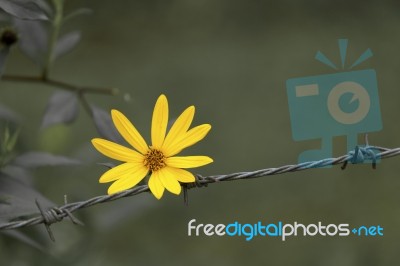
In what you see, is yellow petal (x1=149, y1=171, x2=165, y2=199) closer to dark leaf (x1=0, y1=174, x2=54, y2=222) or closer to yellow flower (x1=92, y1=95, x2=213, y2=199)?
yellow flower (x1=92, y1=95, x2=213, y2=199)

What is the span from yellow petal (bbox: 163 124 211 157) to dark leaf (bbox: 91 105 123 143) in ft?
0.57

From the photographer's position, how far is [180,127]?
66 cm

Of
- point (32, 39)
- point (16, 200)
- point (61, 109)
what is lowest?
point (16, 200)

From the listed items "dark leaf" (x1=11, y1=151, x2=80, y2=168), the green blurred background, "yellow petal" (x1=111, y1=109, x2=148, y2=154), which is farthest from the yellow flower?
the green blurred background

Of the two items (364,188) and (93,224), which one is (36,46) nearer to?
(93,224)

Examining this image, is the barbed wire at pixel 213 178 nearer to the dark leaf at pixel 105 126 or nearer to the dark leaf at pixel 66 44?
the dark leaf at pixel 105 126

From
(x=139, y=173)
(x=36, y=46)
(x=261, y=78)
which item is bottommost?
(x=139, y=173)

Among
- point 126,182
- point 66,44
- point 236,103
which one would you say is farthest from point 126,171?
point 236,103

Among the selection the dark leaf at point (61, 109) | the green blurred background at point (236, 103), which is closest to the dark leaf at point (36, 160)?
the dark leaf at point (61, 109)

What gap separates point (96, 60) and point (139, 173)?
217 cm

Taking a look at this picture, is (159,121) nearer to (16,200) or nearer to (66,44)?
A: (16,200)

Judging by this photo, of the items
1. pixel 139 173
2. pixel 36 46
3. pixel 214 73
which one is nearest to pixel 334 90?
pixel 139 173

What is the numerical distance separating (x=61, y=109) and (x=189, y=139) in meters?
0.36

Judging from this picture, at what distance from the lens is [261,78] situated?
2578 mm
